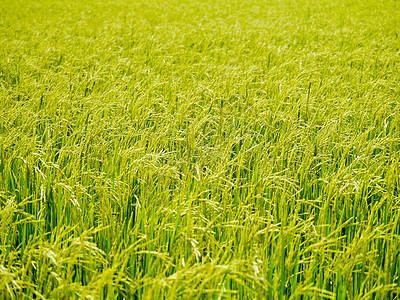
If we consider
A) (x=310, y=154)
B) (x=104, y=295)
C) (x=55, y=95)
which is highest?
(x=55, y=95)

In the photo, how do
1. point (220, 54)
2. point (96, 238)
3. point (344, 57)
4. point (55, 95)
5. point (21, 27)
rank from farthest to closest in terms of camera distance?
point (21, 27) → point (220, 54) → point (344, 57) → point (55, 95) → point (96, 238)

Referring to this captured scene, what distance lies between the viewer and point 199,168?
2.08 m

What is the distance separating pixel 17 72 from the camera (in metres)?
4.51

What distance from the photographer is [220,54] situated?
575cm

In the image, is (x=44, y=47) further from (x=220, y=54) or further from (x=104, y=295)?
(x=104, y=295)

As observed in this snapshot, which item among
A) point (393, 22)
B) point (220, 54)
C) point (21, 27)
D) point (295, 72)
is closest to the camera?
point (295, 72)

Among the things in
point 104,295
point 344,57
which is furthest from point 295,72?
point 104,295

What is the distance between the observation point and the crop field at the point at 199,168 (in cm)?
145

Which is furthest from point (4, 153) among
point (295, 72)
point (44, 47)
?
point (44, 47)

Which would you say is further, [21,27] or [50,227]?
[21,27]

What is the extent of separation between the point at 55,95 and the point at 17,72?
178cm

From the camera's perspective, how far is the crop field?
57.2 inches

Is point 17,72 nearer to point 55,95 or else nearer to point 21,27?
point 55,95

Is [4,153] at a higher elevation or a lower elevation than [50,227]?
higher
